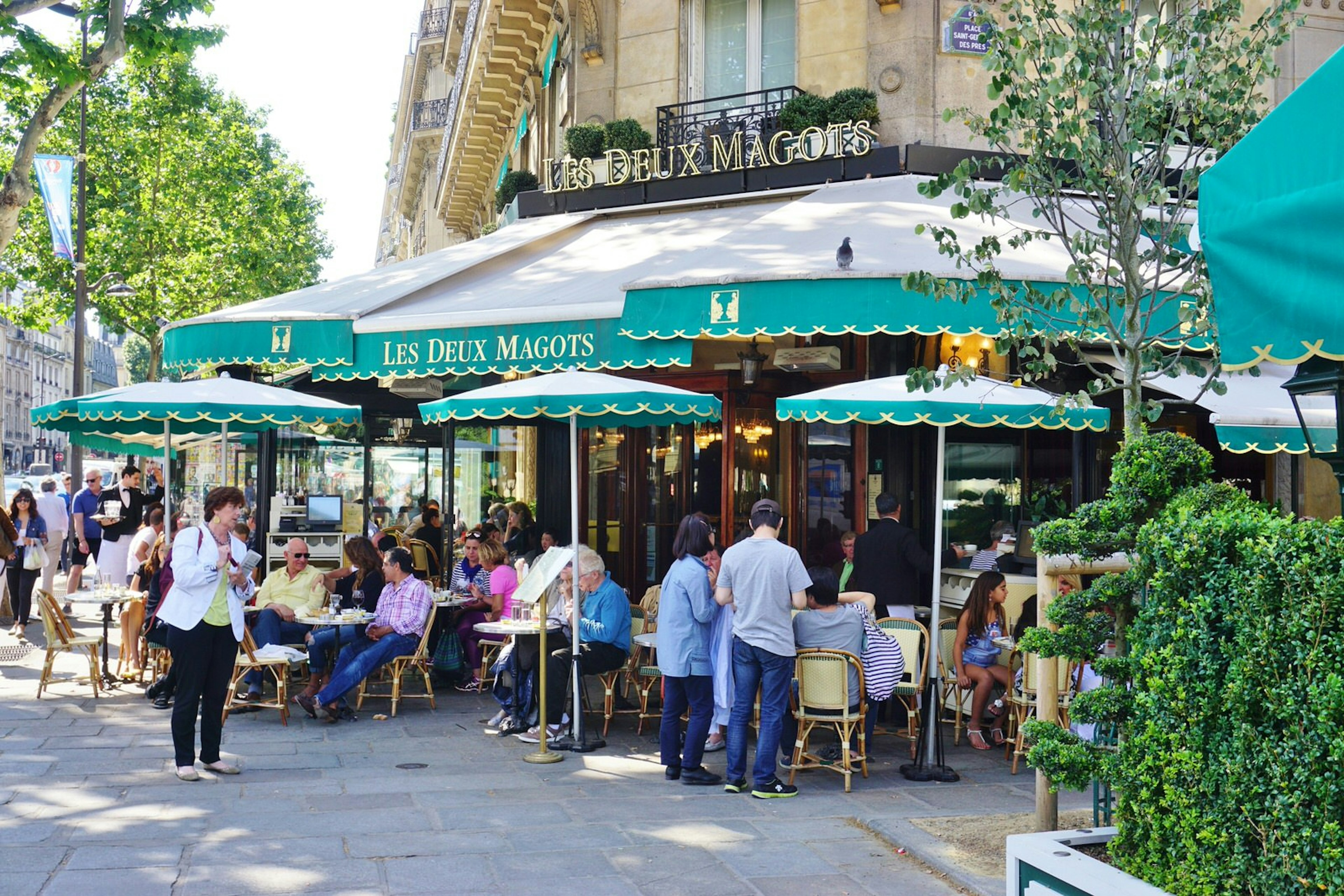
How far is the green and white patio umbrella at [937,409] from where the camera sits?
7598mm

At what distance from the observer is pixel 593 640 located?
862 centimetres

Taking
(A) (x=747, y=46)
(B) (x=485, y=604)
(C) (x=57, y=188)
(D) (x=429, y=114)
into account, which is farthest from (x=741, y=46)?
(D) (x=429, y=114)

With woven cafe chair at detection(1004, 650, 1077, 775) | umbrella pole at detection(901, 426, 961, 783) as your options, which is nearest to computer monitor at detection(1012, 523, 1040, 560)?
woven cafe chair at detection(1004, 650, 1077, 775)

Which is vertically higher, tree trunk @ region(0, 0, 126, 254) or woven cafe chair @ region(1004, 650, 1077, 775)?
tree trunk @ region(0, 0, 126, 254)

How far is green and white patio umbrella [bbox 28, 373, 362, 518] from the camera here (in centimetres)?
945

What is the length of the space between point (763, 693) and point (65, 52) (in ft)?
37.6

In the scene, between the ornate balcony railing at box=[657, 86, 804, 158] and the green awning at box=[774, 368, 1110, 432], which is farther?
the ornate balcony railing at box=[657, 86, 804, 158]

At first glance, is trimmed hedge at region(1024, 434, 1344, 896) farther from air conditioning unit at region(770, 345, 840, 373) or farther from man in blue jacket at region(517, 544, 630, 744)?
air conditioning unit at region(770, 345, 840, 373)

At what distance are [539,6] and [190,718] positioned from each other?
40.8 ft

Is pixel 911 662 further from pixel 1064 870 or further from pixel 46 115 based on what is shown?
pixel 46 115

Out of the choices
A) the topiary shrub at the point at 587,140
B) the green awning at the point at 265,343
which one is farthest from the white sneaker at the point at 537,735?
the topiary shrub at the point at 587,140

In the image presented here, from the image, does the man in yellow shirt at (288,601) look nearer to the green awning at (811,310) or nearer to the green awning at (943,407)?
the green awning at (811,310)

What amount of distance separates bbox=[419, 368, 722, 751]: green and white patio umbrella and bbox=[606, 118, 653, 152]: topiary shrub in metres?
5.44

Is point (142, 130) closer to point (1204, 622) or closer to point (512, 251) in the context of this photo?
point (512, 251)
